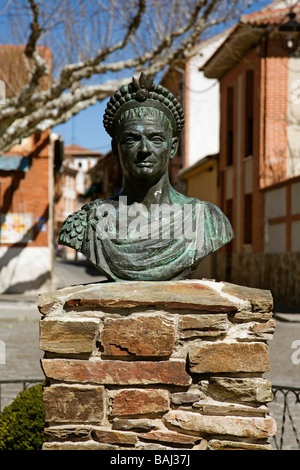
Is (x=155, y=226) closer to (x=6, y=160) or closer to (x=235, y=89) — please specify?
(x=6, y=160)

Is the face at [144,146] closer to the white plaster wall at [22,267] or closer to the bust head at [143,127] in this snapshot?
the bust head at [143,127]

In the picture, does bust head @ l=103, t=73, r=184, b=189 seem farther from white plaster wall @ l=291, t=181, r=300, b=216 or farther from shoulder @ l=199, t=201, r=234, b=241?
white plaster wall @ l=291, t=181, r=300, b=216

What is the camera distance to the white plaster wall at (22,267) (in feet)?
49.8

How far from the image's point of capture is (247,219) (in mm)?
16656

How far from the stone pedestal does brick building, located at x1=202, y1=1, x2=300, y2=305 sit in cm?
977

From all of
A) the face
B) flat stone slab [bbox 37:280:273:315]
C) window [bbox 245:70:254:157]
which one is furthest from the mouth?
window [bbox 245:70:254:157]

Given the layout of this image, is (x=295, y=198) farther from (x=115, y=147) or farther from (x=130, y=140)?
(x=130, y=140)

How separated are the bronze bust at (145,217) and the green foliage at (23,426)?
1269 mm

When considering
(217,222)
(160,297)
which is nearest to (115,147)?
(217,222)

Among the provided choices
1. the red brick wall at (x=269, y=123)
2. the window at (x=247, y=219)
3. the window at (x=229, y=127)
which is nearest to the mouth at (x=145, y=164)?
the red brick wall at (x=269, y=123)

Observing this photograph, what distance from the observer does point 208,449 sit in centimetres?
308

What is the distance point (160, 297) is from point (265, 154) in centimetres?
1245

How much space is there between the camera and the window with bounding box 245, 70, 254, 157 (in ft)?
54.3

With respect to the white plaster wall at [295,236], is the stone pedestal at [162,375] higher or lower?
lower
